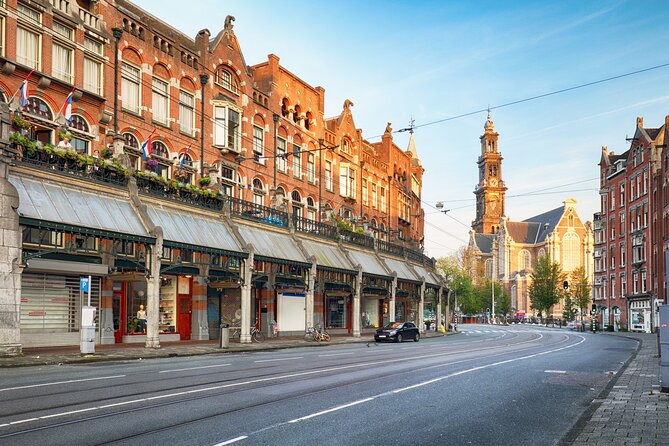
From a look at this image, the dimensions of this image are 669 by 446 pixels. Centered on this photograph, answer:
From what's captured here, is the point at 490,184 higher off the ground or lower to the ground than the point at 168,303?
higher

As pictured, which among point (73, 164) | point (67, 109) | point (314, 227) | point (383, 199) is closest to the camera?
point (73, 164)

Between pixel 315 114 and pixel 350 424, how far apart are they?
4097cm

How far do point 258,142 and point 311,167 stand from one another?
7.40 m

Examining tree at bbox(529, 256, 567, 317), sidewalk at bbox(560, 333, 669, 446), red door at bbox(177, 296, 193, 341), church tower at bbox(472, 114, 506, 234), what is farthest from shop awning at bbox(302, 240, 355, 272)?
church tower at bbox(472, 114, 506, 234)

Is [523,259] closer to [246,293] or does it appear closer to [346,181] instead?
[346,181]

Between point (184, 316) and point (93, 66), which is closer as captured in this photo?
point (93, 66)

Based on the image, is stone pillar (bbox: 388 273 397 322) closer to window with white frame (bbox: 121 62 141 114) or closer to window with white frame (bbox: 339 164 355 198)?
window with white frame (bbox: 339 164 355 198)

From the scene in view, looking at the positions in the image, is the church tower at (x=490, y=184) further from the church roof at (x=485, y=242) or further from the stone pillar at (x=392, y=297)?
the stone pillar at (x=392, y=297)

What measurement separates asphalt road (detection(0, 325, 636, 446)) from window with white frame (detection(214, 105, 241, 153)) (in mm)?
20633

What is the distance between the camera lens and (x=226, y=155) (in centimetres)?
3766

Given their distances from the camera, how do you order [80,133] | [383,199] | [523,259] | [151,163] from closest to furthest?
[80,133]
[151,163]
[383,199]
[523,259]

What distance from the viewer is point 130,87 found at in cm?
3127

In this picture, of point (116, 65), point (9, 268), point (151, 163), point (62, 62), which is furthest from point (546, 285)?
point (9, 268)

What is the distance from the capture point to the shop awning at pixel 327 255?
39.0m
